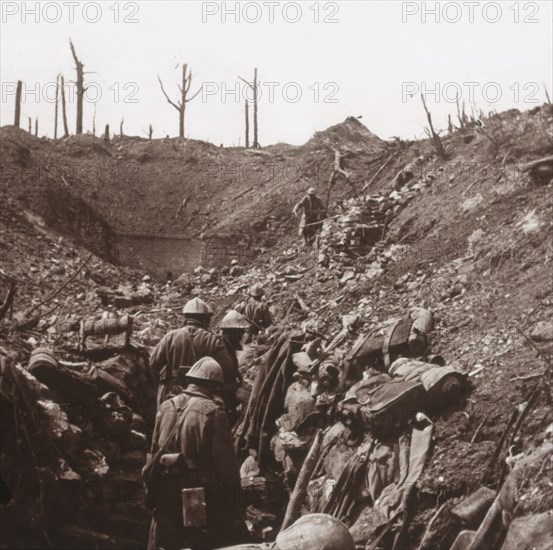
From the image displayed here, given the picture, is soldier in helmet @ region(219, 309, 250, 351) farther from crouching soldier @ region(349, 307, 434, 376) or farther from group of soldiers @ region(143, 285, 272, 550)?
group of soldiers @ region(143, 285, 272, 550)

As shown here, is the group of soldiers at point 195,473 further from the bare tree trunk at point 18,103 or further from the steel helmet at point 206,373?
the bare tree trunk at point 18,103

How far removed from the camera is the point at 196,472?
239 inches

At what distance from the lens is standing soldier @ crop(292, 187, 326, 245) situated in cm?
1770

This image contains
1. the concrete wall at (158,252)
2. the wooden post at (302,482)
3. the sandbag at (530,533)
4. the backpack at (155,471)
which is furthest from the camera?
the concrete wall at (158,252)

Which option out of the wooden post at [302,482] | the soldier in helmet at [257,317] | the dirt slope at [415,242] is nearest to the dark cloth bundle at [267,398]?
the wooden post at [302,482]

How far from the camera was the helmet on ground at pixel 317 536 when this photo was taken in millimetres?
4629

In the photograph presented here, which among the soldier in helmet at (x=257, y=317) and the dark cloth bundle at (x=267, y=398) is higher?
the soldier in helmet at (x=257, y=317)

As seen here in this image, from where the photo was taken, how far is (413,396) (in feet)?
25.5

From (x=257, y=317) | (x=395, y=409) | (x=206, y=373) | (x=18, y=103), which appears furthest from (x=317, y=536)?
(x=18, y=103)

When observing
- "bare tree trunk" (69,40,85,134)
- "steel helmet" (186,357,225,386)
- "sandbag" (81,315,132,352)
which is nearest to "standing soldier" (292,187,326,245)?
"sandbag" (81,315,132,352)

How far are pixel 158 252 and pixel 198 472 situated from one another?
1682cm

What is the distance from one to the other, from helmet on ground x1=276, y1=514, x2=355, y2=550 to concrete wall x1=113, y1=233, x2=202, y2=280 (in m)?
16.9

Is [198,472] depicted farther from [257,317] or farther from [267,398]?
[257,317]

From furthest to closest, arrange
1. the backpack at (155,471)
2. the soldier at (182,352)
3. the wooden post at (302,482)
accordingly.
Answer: the soldier at (182,352)
the wooden post at (302,482)
the backpack at (155,471)
